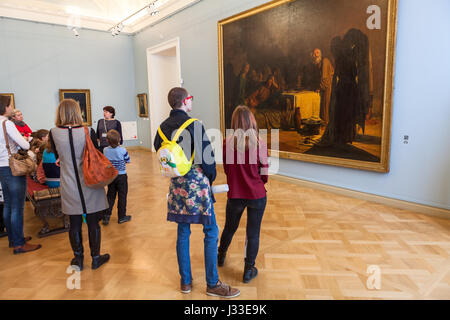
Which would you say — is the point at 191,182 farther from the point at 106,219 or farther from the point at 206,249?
the point at 106,219

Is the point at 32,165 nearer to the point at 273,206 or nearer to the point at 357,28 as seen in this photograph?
the point at 273,206

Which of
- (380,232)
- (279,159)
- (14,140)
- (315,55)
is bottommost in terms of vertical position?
(380,232)

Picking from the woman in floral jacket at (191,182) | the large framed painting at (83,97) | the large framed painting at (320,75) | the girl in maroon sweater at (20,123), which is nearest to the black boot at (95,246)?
the woman in floral jacket at (191,182)

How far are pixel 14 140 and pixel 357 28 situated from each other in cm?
584

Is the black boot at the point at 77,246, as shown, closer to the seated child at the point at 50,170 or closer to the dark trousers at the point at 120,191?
the dark trousers at the point at 120,191

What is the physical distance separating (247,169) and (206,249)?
2.75ft

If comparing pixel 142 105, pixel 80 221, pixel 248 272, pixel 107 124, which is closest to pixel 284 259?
pixel 248 272

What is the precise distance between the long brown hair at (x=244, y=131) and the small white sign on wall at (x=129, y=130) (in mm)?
12551

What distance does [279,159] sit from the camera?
7863mm

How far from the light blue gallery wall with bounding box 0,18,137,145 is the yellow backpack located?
12.0 meters

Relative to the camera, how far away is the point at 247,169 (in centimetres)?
298

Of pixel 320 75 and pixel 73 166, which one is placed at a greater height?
pixel 320 75

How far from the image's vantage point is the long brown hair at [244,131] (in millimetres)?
2873

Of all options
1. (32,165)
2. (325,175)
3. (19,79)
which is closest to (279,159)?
(325,175)
